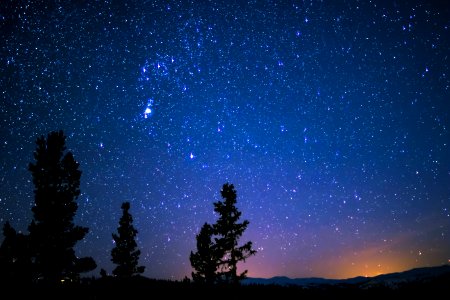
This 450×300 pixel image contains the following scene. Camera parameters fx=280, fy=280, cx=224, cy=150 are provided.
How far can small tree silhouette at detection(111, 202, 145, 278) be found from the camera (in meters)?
28.8

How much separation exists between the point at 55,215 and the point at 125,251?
44.1ft

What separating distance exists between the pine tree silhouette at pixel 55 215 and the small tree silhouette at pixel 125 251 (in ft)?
38.9

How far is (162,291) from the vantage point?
10945mm

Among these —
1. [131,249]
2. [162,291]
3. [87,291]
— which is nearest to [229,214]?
[131,249]

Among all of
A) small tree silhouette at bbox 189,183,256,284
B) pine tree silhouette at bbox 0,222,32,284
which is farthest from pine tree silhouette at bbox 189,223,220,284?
pine tree silhouette at bbox 0,222,32,284

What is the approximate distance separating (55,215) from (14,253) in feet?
9.53

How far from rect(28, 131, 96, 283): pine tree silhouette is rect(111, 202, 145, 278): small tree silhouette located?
38.9 ft

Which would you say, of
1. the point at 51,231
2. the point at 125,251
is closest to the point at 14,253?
the point at 51,231

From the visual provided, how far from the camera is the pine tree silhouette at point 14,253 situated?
15391 mm

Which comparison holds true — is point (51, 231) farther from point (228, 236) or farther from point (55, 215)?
point (228, 236)

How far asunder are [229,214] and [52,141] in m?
15.0

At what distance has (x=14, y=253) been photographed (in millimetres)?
16688

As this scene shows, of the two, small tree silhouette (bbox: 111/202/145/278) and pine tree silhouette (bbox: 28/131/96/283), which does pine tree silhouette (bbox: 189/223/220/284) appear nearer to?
small tree silhouette (bbox: 111/202/145/278)

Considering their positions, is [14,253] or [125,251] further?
[125,251]
